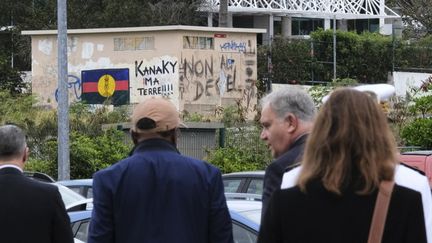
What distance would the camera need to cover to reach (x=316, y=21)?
69.1 metres

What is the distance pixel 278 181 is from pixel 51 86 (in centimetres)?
2759

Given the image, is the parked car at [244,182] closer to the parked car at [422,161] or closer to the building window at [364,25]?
the parked car at [422,161]

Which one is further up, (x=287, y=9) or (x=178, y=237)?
(x=287, y=9)

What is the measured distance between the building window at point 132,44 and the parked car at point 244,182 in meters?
16.8

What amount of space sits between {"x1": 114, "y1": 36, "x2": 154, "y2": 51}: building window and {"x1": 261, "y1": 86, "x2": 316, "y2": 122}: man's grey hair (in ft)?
85.6

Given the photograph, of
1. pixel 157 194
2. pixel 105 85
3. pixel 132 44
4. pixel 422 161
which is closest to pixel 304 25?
pixel 132 44

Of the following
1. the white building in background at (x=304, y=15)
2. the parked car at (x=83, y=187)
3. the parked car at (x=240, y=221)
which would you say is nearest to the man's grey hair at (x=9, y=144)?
the parked car at (x=240, y=221)

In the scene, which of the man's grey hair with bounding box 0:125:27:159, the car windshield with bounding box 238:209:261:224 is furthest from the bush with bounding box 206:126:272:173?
the man's grey hair with bounding box 0:125:27:159

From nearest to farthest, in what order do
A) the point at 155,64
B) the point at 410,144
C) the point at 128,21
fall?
the point at 410,144 < the point at 155,64 < the point at 128,21

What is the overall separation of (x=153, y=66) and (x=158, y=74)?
0.90 feet

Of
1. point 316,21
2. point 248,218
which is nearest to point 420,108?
point 248,218

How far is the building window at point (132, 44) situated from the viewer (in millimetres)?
31406

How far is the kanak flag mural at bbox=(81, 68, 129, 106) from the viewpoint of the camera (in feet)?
103

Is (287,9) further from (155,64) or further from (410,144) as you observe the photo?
(410,144)
